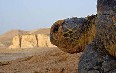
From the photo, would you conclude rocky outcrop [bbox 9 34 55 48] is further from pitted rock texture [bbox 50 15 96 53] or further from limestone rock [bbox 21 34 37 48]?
pitted rock texture [bbox 50 15 96 53]

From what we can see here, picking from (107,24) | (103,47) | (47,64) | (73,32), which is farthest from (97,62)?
(47,64)

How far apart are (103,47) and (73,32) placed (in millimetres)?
639

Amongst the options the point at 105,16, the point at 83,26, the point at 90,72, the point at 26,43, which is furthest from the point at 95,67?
the point at 26,43

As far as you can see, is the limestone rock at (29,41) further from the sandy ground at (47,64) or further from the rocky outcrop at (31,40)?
the sandy ground at (47,64)

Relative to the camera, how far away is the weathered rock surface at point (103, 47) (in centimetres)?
217

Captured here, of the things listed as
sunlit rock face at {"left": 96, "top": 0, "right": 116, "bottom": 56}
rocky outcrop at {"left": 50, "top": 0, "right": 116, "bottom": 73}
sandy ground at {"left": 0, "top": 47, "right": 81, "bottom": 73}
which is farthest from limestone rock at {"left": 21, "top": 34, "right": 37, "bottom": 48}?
sunlit rock face at {"left": 96, "top": 0, "right": 116, "bottom": 56}

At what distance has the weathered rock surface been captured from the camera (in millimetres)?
2170

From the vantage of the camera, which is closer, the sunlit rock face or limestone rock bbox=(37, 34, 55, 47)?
the sunlit rock face

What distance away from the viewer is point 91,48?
241 cm

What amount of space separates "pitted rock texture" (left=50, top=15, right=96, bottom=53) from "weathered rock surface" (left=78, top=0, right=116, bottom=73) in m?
0.44

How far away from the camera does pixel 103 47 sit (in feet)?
7.80

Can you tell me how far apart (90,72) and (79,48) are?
3.19 ft

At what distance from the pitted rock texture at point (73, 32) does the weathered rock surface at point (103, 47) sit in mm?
444

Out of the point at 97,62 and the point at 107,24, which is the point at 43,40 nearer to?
the point at 107,24
